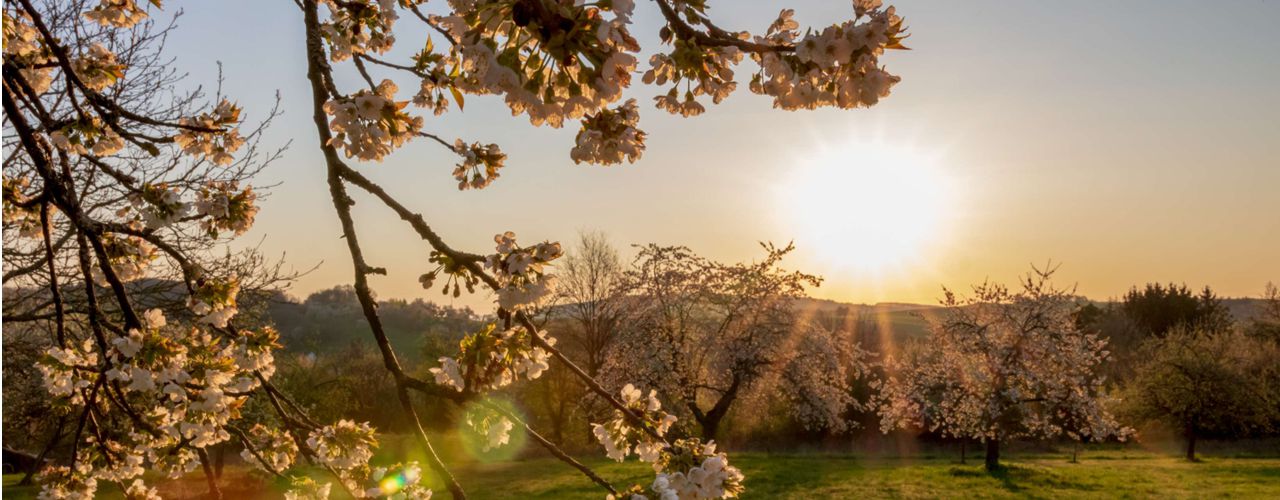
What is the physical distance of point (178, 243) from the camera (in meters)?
12.2

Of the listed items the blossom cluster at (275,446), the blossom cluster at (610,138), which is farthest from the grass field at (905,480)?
the blossom cluster at (610,138)

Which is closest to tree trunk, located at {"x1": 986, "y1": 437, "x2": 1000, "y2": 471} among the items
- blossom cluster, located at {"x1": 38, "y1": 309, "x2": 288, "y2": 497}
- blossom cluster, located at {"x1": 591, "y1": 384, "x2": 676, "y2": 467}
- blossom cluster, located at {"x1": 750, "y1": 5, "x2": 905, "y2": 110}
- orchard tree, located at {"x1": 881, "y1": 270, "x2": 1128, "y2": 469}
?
orchard tree, located at {"x1": 881, "y1": 270, "x2": 1128, "y2": 469}

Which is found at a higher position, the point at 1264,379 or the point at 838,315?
the point at 838,315

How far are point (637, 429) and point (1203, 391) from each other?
3170cm

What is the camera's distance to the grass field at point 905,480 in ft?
61.8

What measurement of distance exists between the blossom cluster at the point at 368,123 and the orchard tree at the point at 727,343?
21222 millimetres

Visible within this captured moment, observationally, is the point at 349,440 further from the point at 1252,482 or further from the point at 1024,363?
the point at 1252,482

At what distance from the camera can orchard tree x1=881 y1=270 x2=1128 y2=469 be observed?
2180cm

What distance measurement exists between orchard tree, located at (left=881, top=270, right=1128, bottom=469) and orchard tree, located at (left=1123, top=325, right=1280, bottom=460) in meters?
7.05

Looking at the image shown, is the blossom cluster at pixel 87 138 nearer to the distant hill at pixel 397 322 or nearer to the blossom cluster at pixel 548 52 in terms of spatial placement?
the blossom cluster at pixel 548 52

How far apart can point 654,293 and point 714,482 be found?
2323cm

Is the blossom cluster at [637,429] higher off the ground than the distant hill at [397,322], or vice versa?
the distant hill at [397,322]

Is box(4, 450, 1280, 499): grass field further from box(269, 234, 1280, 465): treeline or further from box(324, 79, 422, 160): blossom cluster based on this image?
box(324, 79, 422, 160): blossom cluster

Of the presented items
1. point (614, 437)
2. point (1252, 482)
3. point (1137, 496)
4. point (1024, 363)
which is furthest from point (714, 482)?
point (1252, 482)
